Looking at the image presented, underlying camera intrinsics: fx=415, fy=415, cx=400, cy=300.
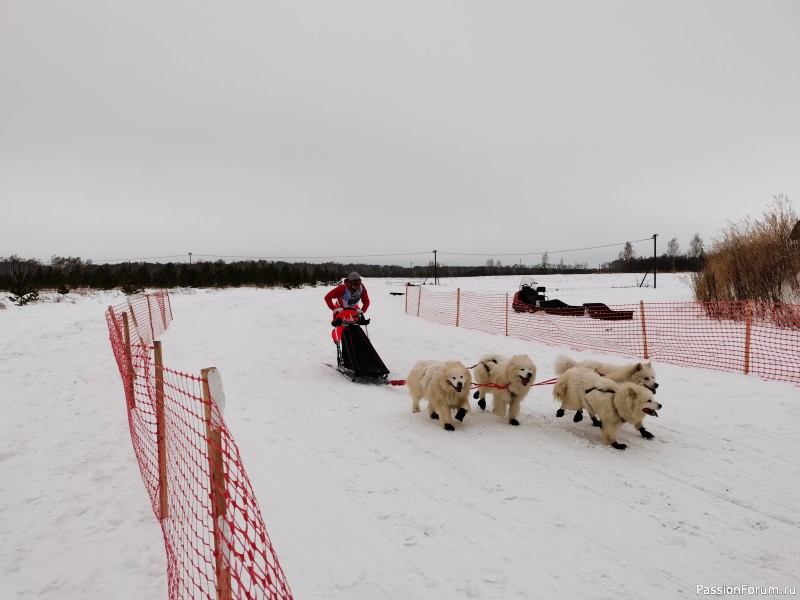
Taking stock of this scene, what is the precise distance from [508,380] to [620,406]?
4.14 ft

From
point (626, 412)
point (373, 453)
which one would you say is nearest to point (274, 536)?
point (373, 453)

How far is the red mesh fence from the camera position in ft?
25.8

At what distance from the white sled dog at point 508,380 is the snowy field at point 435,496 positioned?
228 millimetres

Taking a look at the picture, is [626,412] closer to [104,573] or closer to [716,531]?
[716,531]

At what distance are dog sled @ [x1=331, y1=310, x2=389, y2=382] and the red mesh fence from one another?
5.30 m

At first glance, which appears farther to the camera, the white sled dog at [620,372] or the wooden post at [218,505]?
the white sled dog at [620,372]

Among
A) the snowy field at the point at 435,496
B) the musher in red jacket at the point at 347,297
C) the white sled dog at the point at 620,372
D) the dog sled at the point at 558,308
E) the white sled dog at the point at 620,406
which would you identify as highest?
the musher in red jacket at the point at 347,297

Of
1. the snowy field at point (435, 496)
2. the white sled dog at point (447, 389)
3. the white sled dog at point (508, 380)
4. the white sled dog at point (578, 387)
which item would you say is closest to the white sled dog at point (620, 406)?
the white sled dog at point (578, 387)

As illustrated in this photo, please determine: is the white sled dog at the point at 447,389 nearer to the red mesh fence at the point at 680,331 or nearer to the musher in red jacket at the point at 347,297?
the musher in red jacket at the point at 347,297

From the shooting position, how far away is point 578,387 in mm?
4938

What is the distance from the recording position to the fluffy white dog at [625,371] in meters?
5.03

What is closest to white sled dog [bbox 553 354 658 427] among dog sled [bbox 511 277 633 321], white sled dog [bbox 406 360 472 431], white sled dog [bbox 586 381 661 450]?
white sled dog [bbox 586 381 661 450]

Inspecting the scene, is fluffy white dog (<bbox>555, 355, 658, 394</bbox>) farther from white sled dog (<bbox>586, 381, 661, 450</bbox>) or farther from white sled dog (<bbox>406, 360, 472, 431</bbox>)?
white sled dog (<bbox>406, 360, 472, 431</bbox>)

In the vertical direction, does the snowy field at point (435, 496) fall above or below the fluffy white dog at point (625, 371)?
below
